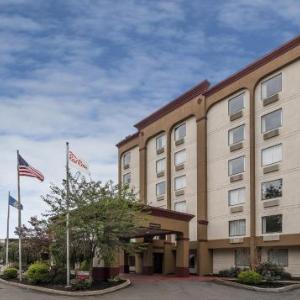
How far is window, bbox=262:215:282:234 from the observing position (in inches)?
1679

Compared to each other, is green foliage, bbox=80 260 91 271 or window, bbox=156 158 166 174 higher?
window, bbox=156 158 166 174

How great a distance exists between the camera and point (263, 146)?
44656mm

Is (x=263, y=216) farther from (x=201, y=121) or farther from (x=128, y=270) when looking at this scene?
(x=128, y=270)

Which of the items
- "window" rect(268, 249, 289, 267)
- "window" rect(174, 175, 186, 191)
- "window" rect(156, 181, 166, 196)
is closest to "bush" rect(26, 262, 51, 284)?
"window" rect(268, 249, 289, 267)

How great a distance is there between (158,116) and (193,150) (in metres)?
7.54

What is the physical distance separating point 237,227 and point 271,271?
7.87m

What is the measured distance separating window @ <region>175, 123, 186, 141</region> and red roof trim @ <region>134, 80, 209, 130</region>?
6.92ft

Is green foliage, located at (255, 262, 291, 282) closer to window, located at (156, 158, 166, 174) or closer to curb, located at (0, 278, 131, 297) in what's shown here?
curb, located at (0, 278, 131, 297)

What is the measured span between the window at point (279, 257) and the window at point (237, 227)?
3.12 metres

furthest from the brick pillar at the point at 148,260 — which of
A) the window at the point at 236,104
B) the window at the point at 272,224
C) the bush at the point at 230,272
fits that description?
the window at the point at 236,104

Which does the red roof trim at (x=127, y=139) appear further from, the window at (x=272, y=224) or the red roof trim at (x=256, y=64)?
the window at (x=272, y=224)

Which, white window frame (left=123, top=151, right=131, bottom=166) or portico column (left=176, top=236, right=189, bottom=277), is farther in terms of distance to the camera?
white window frame (left=123, top=151, right=131, bottom=166)

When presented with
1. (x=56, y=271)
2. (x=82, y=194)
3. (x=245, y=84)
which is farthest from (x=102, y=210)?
(x=245, y=84)

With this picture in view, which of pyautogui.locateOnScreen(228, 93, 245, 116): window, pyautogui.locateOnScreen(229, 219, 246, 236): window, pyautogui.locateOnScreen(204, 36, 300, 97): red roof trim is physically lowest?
pyautogui.locateOnScreen(229, 219, 246, 236): window
